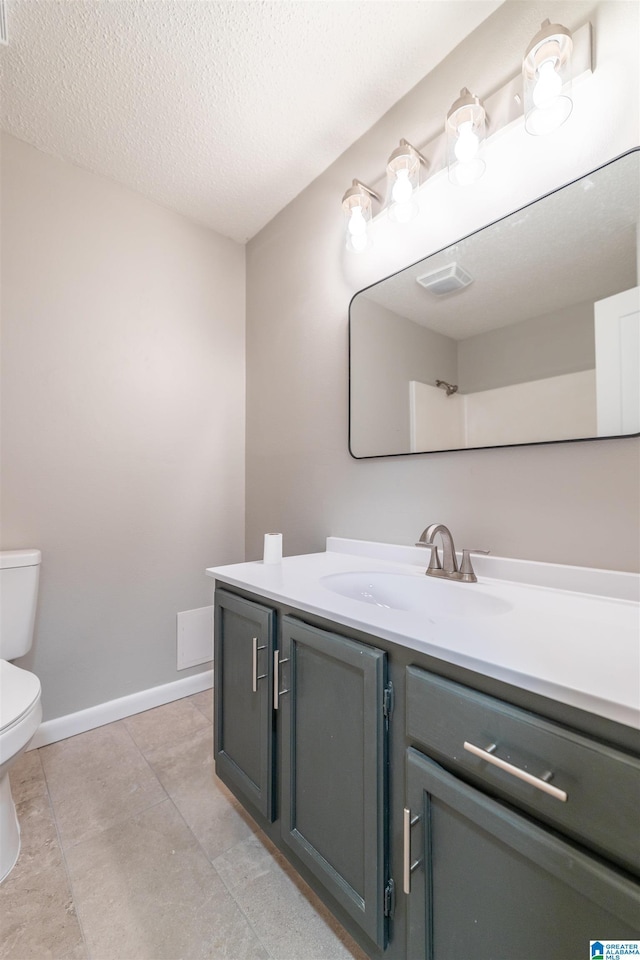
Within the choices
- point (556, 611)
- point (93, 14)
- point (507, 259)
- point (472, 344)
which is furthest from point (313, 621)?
point (93, 14)

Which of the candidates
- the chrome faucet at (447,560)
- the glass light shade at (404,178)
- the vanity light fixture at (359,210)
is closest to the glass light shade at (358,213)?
the vanity light fixture at (359,210)

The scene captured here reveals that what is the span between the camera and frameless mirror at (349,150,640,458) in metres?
0.94

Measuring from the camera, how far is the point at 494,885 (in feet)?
1.95

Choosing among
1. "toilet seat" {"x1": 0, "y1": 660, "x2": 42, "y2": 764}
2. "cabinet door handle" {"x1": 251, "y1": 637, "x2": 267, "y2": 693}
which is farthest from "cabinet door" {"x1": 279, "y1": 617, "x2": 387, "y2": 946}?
"toilet seat" {"x1": 0, "y1": 660, "x2": 42, "y2": 764}

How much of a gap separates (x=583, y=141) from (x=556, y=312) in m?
0.41

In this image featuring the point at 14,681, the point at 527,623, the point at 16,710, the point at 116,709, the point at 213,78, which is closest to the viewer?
the point at 527,623

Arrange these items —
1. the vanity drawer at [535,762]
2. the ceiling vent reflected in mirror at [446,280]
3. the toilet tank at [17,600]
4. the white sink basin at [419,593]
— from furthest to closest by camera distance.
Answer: the toilet tank at [17,600] < the ceiling vent reflected in mirror at [446,280] < the white sink basin at [419,593] < the vanity drawer at [535,762]

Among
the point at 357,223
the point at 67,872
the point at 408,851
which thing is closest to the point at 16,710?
the point at 67,872

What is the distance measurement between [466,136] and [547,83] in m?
0.21

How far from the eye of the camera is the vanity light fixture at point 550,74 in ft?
3.16

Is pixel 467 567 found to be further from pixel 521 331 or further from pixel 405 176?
pixel 405 176

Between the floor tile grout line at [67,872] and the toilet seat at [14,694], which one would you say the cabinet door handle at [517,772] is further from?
the toilet seat at [14,694]

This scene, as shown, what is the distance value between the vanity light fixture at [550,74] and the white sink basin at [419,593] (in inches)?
47.0

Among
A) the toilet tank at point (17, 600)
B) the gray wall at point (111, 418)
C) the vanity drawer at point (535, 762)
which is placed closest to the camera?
the vanity drawer at point (535, 762)
